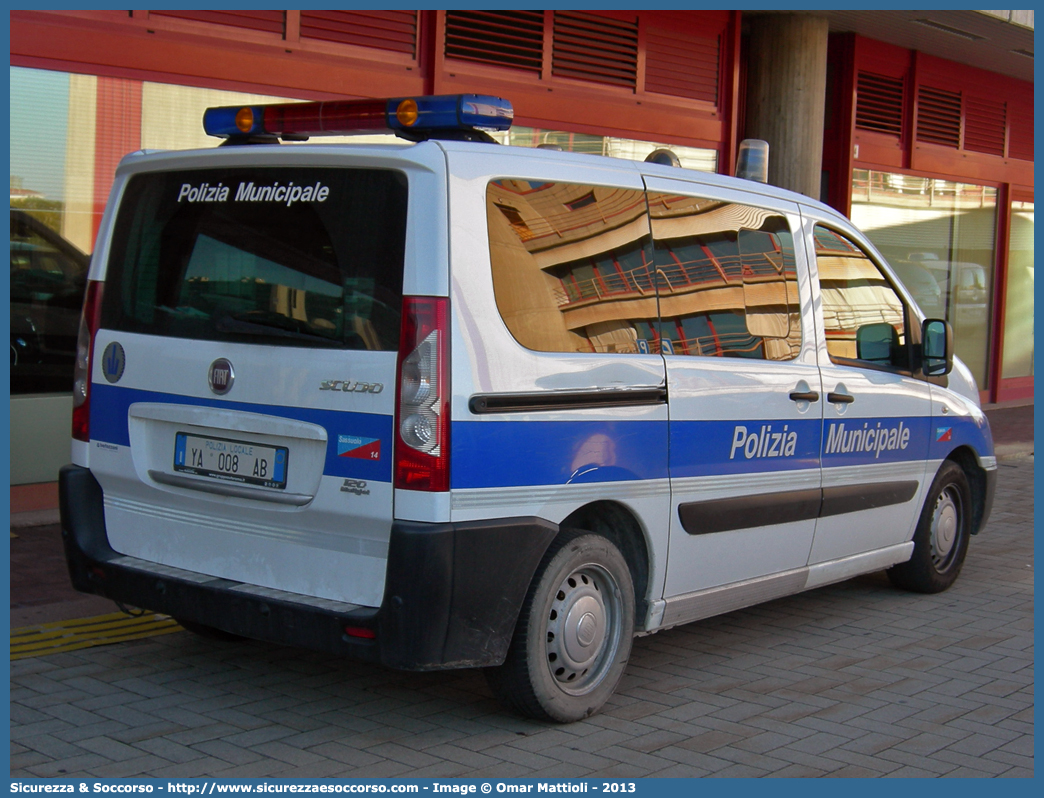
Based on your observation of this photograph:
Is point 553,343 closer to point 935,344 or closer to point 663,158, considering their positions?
point 663,158

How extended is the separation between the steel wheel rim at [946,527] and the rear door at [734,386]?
141 centimetres

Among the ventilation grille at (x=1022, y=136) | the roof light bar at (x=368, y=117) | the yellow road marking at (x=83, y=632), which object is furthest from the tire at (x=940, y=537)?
the ventilation grille at (x=1022, y=136)

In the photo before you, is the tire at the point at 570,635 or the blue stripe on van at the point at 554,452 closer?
the blue stripe on van at the point at 554,452

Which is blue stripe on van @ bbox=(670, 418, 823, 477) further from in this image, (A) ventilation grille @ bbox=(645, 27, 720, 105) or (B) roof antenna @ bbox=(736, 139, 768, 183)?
(A) ventilation grille @ bbox=(645, 27, 720, 105)

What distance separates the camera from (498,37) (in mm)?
9578

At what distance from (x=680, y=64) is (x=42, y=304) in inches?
248

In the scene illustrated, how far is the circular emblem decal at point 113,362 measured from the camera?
4.40m

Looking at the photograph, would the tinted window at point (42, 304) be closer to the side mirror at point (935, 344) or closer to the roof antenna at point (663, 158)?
the roof antenna at point (663, 158)

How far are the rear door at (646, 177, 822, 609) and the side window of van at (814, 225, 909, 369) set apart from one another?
23 centimetres

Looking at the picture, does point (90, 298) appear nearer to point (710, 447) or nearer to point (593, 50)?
point (710, 447)

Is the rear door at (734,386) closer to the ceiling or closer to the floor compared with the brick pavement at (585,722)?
closer to the ceiling

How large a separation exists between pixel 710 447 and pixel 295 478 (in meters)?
1.67

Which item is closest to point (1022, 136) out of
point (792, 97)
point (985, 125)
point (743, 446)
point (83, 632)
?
point (985, 125)

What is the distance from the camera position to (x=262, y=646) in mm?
5121
